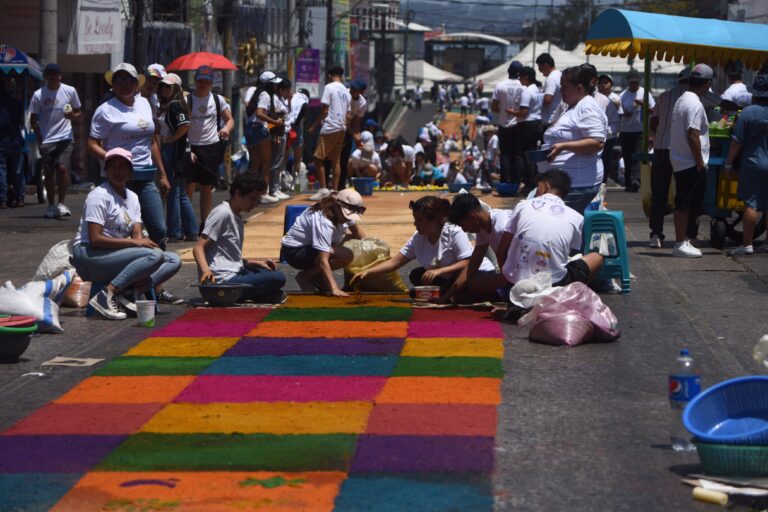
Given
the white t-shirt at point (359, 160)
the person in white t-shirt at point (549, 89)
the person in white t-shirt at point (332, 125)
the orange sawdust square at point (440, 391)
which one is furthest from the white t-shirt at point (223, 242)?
the white t-shirt at point (359, 160)

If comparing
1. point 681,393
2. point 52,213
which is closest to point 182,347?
point 681,393

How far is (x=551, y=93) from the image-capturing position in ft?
60.6

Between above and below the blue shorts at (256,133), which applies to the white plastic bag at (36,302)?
below

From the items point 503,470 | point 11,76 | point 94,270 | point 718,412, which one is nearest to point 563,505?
point 503,470

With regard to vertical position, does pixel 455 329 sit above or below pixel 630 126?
below

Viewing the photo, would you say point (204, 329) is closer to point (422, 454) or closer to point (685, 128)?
point (422, 454)

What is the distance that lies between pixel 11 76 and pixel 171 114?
828 cm

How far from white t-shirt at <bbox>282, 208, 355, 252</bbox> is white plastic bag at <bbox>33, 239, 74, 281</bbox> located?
1.71 meters

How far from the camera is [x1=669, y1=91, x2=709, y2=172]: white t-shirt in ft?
43.8

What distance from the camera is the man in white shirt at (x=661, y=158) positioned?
45.9 ft

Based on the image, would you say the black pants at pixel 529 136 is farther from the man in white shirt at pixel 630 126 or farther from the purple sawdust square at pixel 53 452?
the purple sawdust square at pixel 53 452

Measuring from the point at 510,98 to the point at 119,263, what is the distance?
9.92 m

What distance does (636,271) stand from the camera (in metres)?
12.7

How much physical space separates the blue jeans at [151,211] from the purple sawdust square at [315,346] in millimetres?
2407
